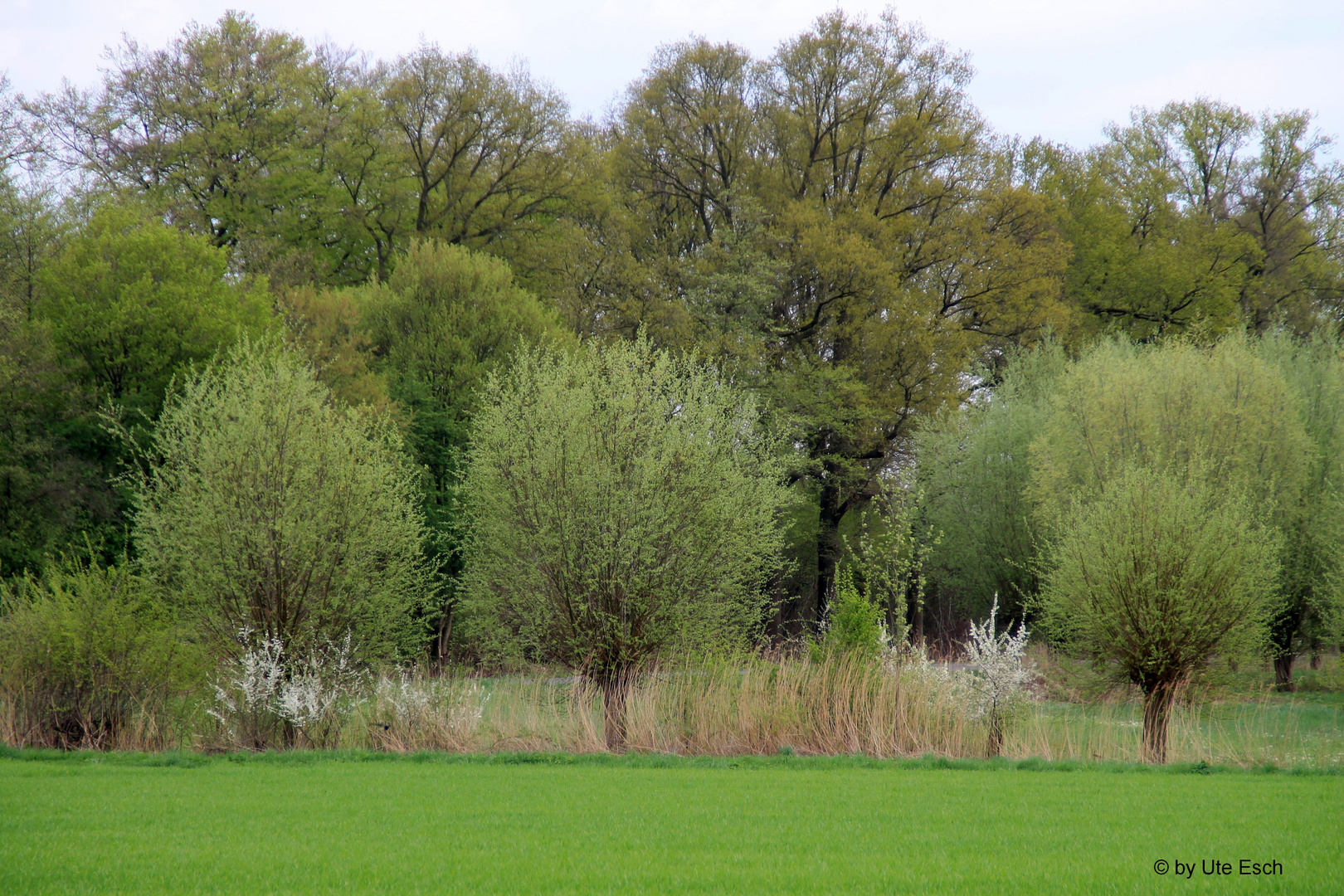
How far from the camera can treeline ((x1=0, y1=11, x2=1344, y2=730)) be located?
20375mm

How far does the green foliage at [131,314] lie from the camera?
21.9 meters

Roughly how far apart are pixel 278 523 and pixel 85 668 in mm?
3096

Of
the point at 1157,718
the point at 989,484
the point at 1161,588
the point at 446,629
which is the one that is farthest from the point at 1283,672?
the point at 446,629

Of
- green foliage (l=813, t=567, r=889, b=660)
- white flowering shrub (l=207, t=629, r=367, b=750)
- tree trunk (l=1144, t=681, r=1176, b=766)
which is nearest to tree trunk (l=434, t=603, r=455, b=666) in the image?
white flowering shrub (l=207, t=629, r=367, b=750)

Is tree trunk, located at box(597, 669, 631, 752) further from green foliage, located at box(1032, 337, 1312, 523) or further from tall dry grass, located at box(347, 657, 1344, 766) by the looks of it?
green foliage, located at box(1032, 337, 1312, 523)

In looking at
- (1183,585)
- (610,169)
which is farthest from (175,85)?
(1183,585)

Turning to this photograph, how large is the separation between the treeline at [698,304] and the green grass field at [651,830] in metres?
6.76

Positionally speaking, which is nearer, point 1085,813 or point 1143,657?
point 1085,813

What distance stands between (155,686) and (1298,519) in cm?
2419

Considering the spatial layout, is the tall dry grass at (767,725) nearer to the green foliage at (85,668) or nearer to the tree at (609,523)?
the green foliage at (85,668)

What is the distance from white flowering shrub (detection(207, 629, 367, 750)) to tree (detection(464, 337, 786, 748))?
379 cm

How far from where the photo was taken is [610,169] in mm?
32375

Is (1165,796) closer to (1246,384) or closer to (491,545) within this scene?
(491,545)

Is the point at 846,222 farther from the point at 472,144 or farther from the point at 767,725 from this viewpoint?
the point at 767,725
